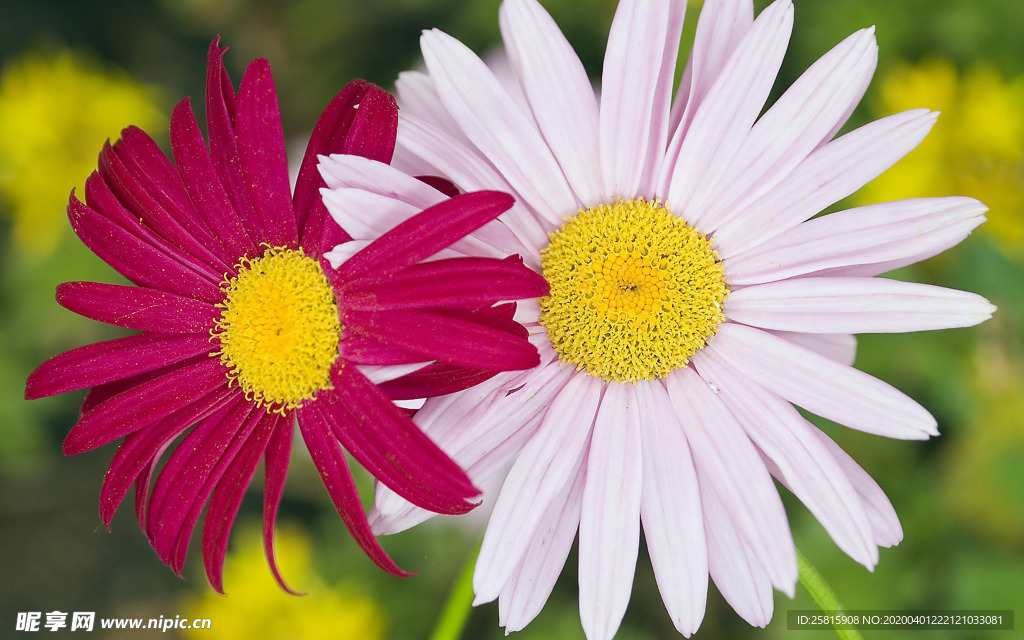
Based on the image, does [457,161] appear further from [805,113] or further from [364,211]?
[805,113]

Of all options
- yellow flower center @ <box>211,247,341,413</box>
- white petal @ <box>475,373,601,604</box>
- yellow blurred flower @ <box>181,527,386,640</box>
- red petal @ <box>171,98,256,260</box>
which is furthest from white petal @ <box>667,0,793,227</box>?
yellow blurred flower @ <box>181,527,386,640</box>

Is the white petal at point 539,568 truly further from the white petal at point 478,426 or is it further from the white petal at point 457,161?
the white petal at point 457,161

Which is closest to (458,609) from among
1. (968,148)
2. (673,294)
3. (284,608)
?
(673,294)

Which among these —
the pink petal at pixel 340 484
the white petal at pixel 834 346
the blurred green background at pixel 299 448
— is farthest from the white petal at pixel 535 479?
the blurred green background at pixel 299 448

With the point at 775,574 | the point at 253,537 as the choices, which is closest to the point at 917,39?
the point at 775,574

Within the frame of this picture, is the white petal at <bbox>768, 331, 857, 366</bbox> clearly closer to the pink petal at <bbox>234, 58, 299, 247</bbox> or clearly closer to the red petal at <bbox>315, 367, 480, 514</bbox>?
the red petal at <bbox>315, 367, 480, 514</bbox>

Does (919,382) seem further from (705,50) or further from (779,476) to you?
(705,50)
